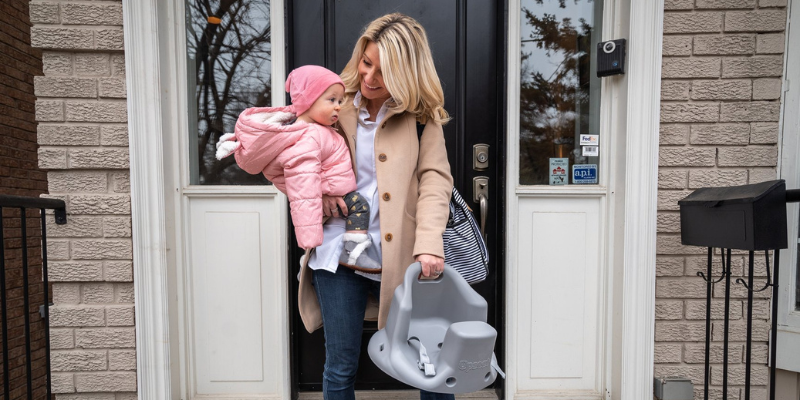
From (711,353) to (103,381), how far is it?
2.90m

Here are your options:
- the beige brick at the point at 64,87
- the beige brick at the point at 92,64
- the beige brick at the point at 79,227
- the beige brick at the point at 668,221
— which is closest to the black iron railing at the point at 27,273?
the beige brick at the point at 79,227

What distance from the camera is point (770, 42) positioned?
1.79m

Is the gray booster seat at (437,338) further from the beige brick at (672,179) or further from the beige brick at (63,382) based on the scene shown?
the beige brick at (63,382)

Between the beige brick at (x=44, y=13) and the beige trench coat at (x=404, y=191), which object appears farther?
the beige brick at (x=44, y=13)

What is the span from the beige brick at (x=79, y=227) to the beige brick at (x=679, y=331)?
2691mm

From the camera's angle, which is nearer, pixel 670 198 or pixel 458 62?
pixel 670 198

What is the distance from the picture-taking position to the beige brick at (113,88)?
5.87 feet

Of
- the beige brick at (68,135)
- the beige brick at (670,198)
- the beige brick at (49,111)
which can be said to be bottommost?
the beige brick at (670,198)

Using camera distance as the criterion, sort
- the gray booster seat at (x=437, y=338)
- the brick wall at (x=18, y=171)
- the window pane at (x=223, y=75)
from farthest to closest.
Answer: the brick wall at (x=18, y=171), the window pane at (x=223, y=75), the gray booster seat at (x=437, y=338)

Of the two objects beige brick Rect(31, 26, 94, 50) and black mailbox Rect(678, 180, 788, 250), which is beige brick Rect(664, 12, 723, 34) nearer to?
black mailbox Rect(678, 180, 788, 250)

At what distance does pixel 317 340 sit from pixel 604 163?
5.82ft

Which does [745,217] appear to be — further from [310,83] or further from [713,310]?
[310,83]

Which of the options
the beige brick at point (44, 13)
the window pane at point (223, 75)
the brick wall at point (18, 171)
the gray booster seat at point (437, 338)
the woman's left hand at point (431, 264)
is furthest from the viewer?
the brick wall at point (18, 171)

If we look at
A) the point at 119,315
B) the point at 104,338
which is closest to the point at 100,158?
the point at 119,315
